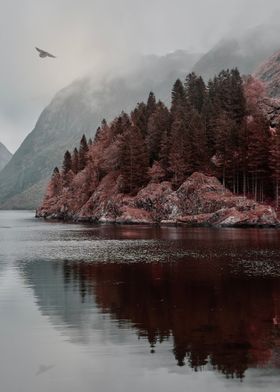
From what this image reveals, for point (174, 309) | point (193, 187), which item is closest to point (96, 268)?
point (174, 309)

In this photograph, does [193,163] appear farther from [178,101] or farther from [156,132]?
[178,101]

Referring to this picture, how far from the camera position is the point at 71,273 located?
123 feet

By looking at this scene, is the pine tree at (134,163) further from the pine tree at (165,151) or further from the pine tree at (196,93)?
the pine tree at (196,93)

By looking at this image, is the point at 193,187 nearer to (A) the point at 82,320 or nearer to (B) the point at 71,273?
(B) the point at 71,273

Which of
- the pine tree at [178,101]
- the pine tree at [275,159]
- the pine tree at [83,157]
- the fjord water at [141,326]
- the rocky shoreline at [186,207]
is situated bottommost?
the fjord water at [141,326]

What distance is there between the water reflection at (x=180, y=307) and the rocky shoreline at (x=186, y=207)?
58.4 metres

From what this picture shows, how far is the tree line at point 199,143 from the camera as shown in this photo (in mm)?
109694

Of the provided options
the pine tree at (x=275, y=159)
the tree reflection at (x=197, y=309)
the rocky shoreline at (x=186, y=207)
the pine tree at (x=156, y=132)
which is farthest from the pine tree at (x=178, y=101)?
the tree reflection at (x=197, y=309)

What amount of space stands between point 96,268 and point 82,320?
18.1 m

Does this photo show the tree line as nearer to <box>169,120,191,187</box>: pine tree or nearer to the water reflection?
<box>169,120,191,187</box>: pine tree

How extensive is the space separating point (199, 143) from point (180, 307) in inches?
3836

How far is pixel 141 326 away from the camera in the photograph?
20.8m

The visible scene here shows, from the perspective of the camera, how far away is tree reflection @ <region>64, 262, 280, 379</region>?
1683 cm

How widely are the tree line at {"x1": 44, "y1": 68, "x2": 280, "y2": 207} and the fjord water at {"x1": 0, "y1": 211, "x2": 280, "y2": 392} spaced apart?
69.9 metres
